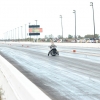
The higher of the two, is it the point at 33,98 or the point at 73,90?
the point at 33,98

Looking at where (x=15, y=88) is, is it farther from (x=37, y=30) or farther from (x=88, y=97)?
(x=37, y=30)

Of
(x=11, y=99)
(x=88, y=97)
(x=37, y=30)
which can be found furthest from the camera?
(x=37, y=30)

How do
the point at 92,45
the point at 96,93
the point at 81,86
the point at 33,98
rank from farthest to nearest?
A: 1. the point at 92,45
2. the point at 81,86
3. the point at 96,93
4. the point at 33,98

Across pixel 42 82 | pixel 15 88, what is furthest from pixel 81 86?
pixel 15 88

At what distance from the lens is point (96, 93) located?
9062 mm

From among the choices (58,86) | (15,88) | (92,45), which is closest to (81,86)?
(58,86)

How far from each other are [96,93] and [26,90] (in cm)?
373

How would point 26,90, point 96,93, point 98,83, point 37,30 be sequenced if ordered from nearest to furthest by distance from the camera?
1. point 26,90
2. point 96,93
3. point 98,83
4. point 37,30

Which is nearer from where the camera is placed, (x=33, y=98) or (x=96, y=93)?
(x=33, y=98)

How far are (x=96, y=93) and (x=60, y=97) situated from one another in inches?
49.5

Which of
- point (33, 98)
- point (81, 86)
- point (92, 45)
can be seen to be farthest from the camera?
point (92, 45)

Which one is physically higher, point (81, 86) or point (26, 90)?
point (26, 90)

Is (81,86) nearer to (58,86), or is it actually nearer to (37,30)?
(58,86)

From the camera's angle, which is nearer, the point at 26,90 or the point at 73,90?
the point at 26,90
